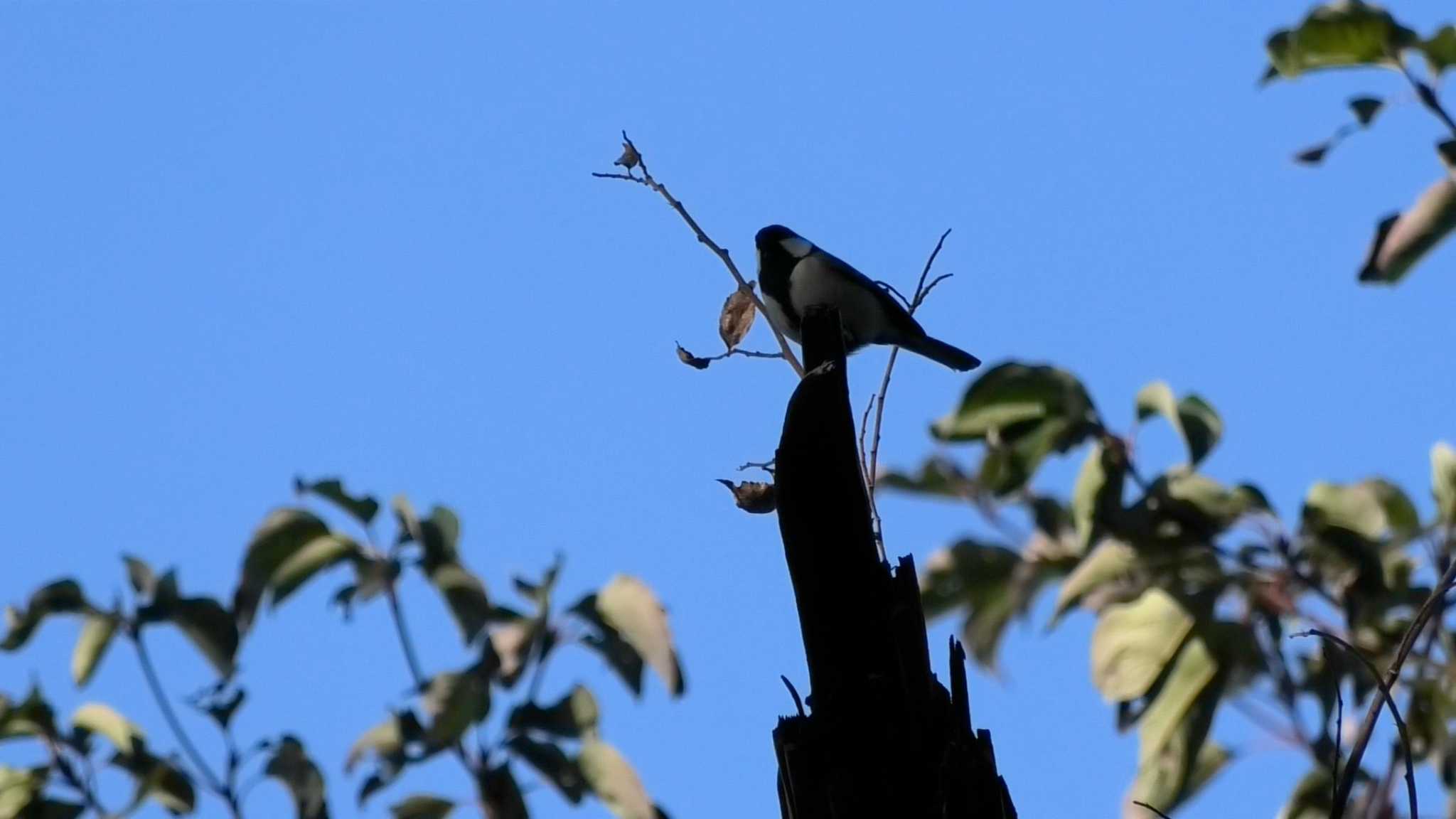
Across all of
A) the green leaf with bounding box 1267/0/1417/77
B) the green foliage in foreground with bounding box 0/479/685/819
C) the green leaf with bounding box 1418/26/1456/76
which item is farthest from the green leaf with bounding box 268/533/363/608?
the green leaf with bounding box 1418/26/1456/76

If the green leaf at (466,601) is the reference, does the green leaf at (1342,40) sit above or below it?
above

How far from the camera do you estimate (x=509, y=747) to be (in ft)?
11.8

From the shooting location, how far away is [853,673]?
218 cm

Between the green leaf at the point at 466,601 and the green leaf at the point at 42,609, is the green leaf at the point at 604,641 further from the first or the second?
the green leaf at the point at 42,609

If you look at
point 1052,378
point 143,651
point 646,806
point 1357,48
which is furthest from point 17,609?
point 1357,48

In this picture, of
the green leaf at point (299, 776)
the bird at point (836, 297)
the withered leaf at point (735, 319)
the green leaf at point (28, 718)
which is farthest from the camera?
the bird at point (836, 297)

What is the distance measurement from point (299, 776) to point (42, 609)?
0.74 meters

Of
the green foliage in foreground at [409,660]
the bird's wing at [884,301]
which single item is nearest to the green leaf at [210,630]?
the green foliage in foreground at [409,660]

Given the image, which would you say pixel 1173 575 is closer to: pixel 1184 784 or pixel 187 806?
pixel 1184 784

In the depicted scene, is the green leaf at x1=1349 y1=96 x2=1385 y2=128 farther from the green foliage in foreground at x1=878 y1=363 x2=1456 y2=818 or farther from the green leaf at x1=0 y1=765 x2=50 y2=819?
the green leaf at x1=0 y1=765 x2=50 y2=819

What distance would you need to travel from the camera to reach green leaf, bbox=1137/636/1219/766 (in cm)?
347

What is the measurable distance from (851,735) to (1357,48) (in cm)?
238

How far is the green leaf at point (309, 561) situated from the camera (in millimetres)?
3906

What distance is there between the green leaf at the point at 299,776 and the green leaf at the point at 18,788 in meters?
0.56
